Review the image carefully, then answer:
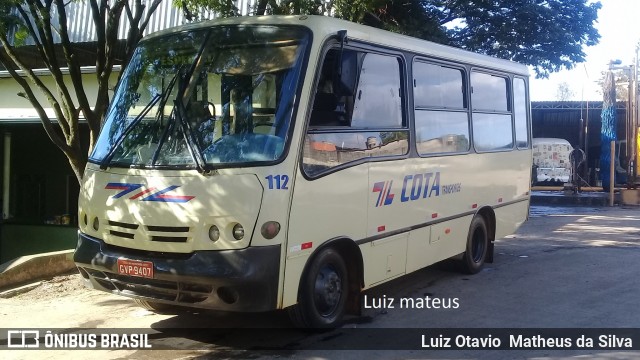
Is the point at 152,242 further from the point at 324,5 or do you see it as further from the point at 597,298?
the point at 324,5

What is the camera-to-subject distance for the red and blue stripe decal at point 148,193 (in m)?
5.34

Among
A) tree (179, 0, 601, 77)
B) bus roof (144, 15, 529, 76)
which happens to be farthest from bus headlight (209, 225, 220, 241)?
tree (179, 0, 601, 77)

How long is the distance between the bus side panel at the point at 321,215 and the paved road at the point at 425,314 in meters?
0.80

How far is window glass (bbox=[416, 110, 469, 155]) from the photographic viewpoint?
7.35 meters

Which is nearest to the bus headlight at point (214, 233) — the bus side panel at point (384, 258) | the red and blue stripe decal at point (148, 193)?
the red and blue stripe decal at point (148, 193)

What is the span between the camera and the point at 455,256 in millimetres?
8633

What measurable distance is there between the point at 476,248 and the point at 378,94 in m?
3.50

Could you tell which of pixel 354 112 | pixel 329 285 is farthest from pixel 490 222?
pixel 329 285

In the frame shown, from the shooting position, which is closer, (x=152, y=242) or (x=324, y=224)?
(x=152, y=242)

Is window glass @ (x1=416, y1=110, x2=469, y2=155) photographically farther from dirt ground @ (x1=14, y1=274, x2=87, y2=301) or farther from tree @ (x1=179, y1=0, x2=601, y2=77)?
tree @ (x1=179, y1=0, x2=601, y2=77)

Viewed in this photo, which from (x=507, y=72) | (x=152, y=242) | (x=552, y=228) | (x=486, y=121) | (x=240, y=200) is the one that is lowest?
(x=552, y=228)

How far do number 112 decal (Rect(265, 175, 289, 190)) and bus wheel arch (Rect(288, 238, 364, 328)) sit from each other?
74 cm

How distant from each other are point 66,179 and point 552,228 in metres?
12.4

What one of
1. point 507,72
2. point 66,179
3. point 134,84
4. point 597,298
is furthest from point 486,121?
point 66,179
